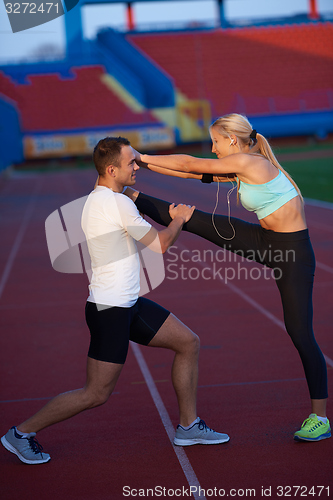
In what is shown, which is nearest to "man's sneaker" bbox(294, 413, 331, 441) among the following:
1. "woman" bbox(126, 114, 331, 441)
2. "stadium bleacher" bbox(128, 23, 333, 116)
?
"woman" bbox(126, 114, 331, 441)

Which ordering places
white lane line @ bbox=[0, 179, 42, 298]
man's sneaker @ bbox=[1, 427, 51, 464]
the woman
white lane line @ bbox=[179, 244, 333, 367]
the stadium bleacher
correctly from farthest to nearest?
the stadium bleacher, white lane line @ bbox=[0, 179, 42, 298], white lane line @ bbox=[179, 244, 333, 367], the woman, man's sneaker @ bbox=[1, 427, 51, 464]

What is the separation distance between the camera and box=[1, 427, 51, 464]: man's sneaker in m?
3.60

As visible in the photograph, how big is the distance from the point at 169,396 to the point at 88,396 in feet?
4.39

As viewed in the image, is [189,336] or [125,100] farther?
[125,100]

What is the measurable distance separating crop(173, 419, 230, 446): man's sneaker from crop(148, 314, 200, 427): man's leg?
0.04m

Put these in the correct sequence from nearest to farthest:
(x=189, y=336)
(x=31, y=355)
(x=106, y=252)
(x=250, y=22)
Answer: (x=106, y=252), (x=189, y=336), (x=31, y=355), (x=250, y=22)

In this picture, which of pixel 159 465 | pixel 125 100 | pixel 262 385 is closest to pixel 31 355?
pixel 262 385

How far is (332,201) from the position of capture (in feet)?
53.1

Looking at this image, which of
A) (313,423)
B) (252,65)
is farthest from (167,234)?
(252,65)

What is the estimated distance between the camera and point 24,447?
3604mm

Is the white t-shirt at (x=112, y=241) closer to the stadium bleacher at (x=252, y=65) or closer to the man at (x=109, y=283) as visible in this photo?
the man at (x=109, y=283)

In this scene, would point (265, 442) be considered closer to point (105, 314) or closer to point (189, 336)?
point (189, 336)

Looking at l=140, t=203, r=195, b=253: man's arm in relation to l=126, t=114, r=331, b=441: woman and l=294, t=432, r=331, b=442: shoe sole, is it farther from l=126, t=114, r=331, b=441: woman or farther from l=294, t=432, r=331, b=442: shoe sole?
l=294, t=432, r=331, b=442: shoe sole

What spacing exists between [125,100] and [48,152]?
22.4 ft
